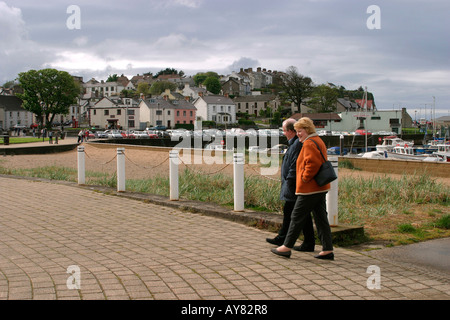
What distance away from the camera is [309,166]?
6004 mm

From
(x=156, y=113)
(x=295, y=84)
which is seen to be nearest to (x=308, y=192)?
(x=295, y=84)

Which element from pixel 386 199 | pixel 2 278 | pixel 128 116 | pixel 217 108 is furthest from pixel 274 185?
pixel 217 108

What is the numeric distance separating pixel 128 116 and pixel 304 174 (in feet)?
320

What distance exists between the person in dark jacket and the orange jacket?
0.36 metres

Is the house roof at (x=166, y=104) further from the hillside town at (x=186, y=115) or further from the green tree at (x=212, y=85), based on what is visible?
the green tree at (x=212, y=85)

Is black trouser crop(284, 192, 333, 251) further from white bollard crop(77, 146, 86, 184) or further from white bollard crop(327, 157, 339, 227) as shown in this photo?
white bollard crop(77, 146, 86, 184)

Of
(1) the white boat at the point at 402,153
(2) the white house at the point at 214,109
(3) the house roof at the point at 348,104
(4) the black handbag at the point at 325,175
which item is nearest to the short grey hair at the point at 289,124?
(4) the black handbag at the point at 325,175

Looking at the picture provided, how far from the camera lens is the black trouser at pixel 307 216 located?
6.13 meters

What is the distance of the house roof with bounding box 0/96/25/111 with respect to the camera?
101 metres

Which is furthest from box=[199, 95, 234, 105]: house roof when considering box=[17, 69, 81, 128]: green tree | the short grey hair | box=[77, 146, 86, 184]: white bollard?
the short grey hair

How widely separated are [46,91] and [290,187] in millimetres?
93734

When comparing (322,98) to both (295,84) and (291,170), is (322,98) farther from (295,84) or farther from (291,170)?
(291,170)
